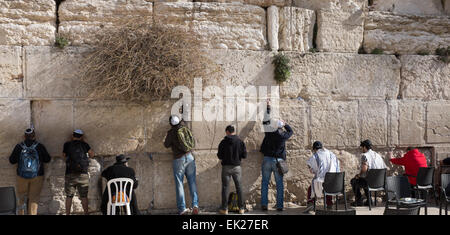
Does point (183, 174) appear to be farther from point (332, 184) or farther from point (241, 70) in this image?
point (332, 184)

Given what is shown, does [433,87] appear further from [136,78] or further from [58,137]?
[58,137]

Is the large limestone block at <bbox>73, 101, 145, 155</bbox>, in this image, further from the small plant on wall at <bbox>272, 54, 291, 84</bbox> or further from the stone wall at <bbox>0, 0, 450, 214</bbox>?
the small plant on wall at <bbox>272, 54, 291, 84</bbox>

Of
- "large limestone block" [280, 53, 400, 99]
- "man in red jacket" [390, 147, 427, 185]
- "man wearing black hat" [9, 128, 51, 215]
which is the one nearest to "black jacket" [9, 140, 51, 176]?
"man wearing black hat" [9, 128, 51, 215]

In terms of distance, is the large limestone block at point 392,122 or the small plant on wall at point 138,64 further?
the large limestone block at point 392,122

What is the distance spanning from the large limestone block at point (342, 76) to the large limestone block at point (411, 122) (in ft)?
1.08

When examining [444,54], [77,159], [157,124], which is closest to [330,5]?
[444,54]

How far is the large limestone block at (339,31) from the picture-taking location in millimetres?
7624

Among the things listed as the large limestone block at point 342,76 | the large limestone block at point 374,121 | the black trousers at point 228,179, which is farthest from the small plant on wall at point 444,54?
the black trousers at point 228,179

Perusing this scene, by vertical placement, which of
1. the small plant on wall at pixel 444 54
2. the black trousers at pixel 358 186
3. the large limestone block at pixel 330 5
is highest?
the large limestone block at pixel 330 5

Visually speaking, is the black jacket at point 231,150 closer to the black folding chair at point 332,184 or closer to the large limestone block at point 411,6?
the black folding chair at point 332,184

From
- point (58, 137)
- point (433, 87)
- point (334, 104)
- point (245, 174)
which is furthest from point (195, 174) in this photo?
point (433, 87)

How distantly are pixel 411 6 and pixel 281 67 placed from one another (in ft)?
10.2

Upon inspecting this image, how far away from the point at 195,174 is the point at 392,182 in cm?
296

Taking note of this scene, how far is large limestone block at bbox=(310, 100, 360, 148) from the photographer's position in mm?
7469
